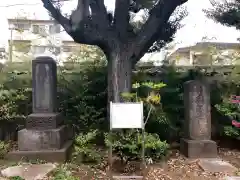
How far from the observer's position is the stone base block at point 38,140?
18.1ft

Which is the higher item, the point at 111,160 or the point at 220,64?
the point at 220,64

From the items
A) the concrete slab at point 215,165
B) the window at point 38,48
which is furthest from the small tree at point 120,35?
the window at point 38,48

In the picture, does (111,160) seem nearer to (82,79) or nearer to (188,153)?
(188,153)

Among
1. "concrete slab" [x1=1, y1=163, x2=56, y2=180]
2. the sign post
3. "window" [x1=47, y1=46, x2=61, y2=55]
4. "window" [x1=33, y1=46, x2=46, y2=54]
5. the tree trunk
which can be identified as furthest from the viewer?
"window" [x1=33, y1=46, x2=46, y2=54]

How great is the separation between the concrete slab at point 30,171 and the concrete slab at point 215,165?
2533 millimetres

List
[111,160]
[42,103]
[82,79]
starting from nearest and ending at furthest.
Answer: [111,160] → [42,103] → [82,79]

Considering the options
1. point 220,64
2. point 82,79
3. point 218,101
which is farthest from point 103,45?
point 220,64

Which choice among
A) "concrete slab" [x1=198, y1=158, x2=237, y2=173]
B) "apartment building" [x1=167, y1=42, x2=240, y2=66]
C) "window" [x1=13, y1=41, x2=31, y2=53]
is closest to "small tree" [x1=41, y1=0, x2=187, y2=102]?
"concrete slab" [x1=198, y1=158, x2=237, y2=173]

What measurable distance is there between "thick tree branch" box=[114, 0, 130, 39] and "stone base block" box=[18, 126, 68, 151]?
2354 millimetres

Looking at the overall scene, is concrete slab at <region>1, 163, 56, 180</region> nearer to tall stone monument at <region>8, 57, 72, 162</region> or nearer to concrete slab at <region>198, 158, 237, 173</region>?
tall stone monument at <region>8, 57, 72, 162</region>

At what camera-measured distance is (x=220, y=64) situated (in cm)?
852

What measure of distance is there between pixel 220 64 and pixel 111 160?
17.1 feet

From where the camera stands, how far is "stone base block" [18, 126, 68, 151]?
5504 millimetres

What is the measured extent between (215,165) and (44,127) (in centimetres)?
318
